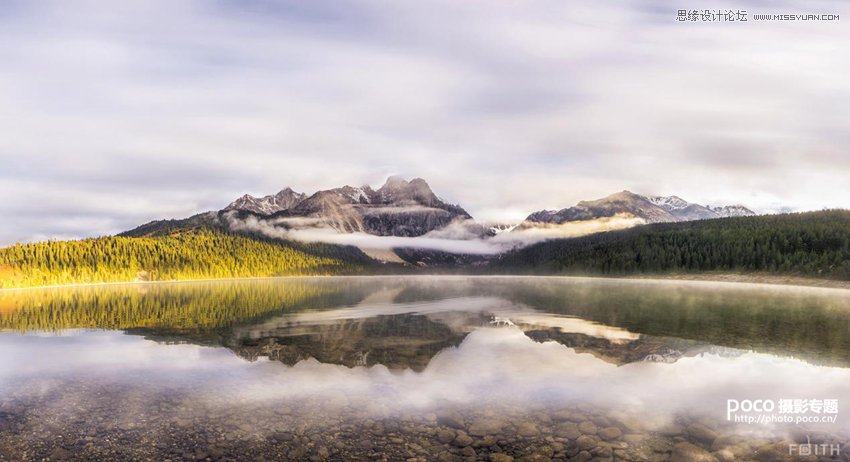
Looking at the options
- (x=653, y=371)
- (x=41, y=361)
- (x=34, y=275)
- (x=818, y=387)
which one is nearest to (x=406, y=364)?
(x=653, y=371)

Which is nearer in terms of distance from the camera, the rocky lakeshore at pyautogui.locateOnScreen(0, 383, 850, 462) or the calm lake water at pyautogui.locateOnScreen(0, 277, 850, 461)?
the rocky lakeshore at pyautogui.locateOnScreen(0, 383, 850, 462)

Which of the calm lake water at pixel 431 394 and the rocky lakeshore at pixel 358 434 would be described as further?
the calm lake water at pixel 431 394

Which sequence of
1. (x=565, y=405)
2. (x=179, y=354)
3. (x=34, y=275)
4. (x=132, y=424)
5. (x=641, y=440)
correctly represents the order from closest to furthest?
(x=641, y=440) < (x=132, y=424) < (x=565, y=405) < (x=179, y=354) < (x=34, y=275)

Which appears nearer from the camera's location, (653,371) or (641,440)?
(641,440)

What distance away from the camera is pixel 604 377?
24984 mm

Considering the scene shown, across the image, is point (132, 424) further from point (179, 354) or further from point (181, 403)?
point (179, 354)

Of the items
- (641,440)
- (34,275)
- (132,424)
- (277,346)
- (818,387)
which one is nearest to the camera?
(641,440)

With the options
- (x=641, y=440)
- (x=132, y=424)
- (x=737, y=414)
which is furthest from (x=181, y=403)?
(x=737, y=414)

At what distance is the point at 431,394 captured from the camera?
22234mm

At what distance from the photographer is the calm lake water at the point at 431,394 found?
16.2m

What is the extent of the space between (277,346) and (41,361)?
13.6 m

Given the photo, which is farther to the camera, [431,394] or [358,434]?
[431,394]

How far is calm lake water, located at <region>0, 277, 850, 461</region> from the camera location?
53.1 feet

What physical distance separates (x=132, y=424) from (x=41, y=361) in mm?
17451
